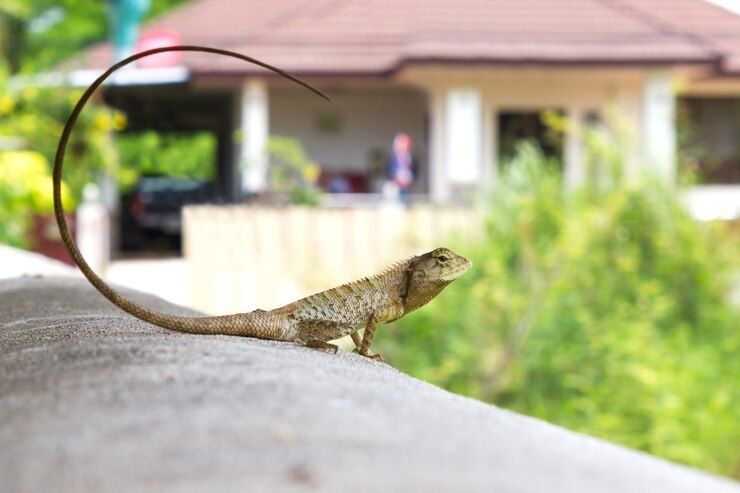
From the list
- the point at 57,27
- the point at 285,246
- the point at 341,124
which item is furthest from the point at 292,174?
the point at 57,27

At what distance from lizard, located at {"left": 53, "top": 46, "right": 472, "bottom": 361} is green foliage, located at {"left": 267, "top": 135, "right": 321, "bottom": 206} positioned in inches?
555

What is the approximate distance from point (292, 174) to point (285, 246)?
16.1 ft

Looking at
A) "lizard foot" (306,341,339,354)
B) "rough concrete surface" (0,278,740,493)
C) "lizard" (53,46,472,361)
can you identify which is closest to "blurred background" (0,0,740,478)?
"lizard" (53,46,472,361)

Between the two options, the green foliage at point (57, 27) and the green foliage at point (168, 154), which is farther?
the green foliage at point (168, 154)

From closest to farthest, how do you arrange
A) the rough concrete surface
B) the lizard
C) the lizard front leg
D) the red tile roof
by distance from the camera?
the rough concrete surface → the lizard → the lizard front leg → the red tile roof

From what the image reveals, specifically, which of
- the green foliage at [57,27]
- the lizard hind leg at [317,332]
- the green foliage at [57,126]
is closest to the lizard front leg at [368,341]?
the lizard hind leg at [317,332]

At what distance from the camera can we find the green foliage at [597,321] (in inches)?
436

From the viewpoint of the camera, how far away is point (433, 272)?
4.85 metres

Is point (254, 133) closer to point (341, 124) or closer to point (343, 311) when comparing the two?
point (341, 124)

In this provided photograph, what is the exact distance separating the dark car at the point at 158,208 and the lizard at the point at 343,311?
75.7ft

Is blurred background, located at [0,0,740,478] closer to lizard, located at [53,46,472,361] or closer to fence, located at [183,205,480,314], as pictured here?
fence, located at [183,205,480,314]

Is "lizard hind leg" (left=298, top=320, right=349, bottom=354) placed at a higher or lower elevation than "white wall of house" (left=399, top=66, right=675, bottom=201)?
lower

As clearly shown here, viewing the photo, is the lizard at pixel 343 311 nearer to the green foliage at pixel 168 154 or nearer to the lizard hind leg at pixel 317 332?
the lizard hind leg at pixel 317 332

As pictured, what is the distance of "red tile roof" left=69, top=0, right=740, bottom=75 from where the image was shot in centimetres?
2116
